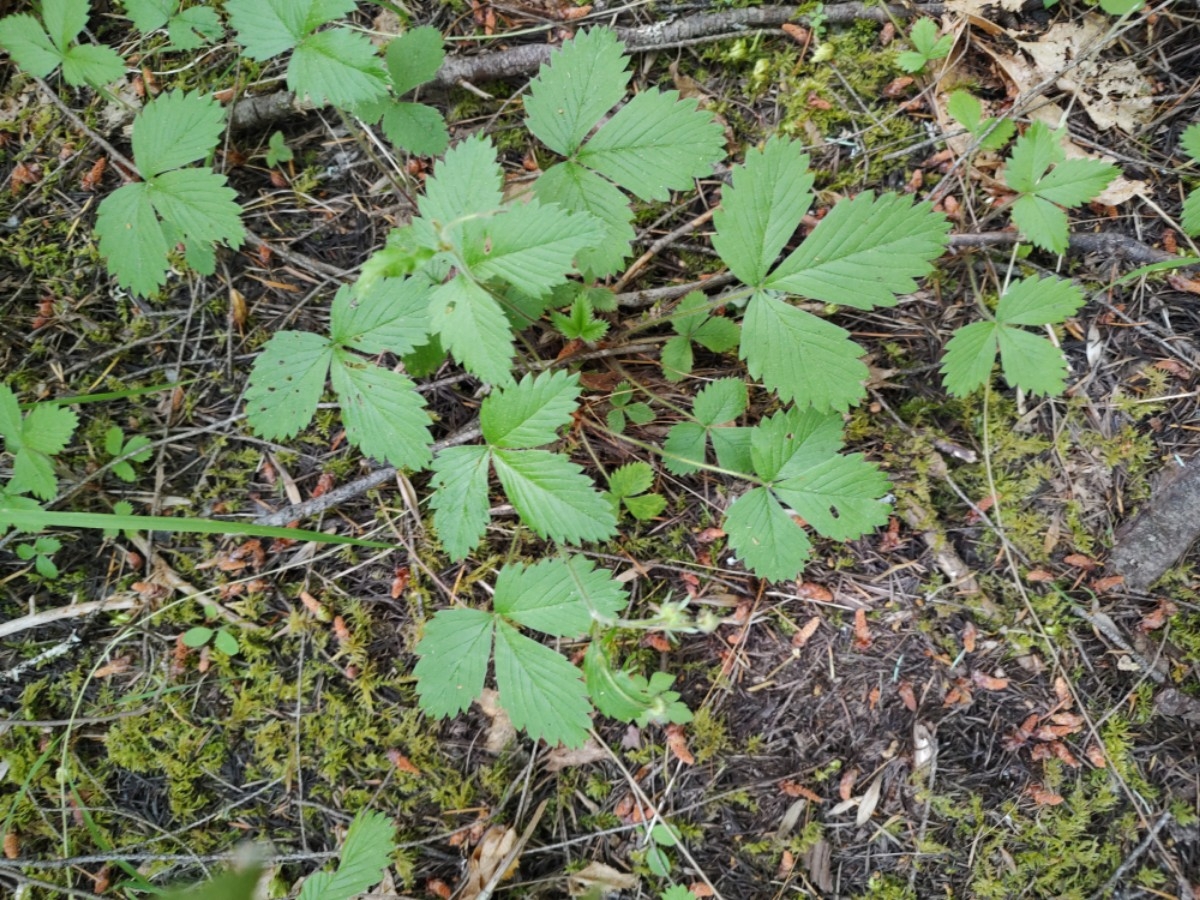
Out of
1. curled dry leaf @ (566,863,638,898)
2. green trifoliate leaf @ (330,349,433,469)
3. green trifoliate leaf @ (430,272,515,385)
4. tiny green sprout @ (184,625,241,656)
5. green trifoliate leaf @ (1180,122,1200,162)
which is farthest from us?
tiny green sprout @ (184,625,241,656)

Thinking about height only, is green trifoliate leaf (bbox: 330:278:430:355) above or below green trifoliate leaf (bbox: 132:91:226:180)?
below

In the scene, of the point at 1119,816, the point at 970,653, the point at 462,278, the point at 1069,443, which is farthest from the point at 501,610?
the point at 1119,816

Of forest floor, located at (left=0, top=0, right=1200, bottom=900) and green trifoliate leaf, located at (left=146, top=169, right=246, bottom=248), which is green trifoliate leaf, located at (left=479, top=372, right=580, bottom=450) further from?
green trifoliate leaf, located at (left=146, top=169, right=246, bottom=248)

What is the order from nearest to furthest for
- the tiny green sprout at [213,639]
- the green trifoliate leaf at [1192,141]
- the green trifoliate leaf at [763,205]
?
the green trifoliate leaf at [763,205]
the green trifoliate leaf at [1192,141]
the tiny green sprout at [213,639]

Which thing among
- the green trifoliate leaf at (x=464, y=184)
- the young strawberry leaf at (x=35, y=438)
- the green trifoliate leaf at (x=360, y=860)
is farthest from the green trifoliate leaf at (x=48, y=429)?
the green trifoliate leaf at (x=360, y=860)

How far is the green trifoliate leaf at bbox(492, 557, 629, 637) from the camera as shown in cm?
199

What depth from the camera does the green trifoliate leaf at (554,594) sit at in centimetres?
199

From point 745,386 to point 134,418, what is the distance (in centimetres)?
195

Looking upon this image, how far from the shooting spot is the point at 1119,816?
2189 millimetres

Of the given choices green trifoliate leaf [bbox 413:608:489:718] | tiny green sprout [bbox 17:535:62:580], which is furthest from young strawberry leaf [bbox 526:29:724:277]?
tiny green sprout [bbox 17:535:62:580]

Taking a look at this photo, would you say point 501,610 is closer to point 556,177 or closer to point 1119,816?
point 556,177

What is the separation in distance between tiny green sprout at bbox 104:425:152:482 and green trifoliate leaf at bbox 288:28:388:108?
4.04ft

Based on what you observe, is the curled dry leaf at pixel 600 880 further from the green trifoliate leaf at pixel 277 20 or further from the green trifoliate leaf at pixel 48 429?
the green trifoliate leaf at pixel 277 20

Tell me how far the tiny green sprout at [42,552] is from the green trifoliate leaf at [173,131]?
1.21m
